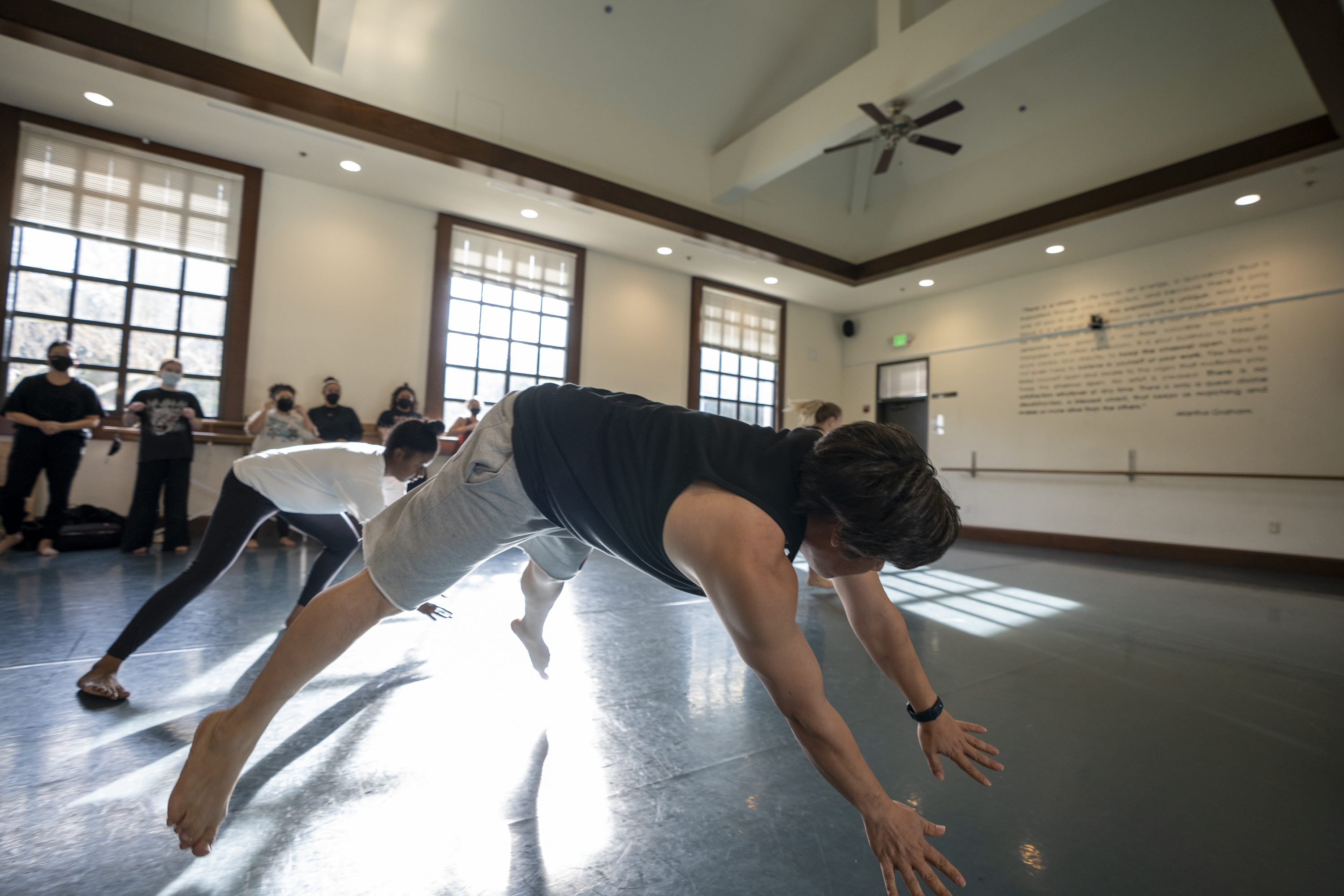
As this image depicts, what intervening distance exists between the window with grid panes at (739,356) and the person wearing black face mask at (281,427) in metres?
4.53

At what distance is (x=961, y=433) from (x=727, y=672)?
6831mm

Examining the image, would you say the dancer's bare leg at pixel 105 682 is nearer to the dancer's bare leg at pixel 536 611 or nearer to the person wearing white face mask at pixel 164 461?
the dancer's bare leg at pixel 536 611

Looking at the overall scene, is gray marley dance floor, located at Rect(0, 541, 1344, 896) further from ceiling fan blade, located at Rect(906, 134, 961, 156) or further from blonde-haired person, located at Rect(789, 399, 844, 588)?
ceiling fan blade, located at Rect(906, 134, 961, 156)

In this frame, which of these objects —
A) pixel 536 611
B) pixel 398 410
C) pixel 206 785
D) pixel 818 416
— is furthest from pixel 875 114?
pixel 206 785

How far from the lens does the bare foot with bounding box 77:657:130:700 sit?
1.60m

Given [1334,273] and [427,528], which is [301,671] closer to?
[427,528]

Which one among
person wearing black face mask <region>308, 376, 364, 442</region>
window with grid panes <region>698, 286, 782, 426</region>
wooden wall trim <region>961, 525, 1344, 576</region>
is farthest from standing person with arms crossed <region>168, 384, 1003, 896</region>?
window with grid panes <region>698, 286, 782, 426</region>

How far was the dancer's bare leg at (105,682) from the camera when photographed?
1601 millimetres

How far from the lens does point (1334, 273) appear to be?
511cm

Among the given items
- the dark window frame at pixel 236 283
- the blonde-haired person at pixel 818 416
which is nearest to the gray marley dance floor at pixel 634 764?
the blonde-haired person at pixel 818 416

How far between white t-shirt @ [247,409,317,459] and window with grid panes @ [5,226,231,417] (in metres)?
0.74

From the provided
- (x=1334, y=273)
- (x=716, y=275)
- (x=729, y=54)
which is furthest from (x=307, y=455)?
(x=1334, y=273)

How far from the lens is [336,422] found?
521 cm

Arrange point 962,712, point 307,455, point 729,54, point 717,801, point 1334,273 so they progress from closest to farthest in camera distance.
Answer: point 717,801 < point 962,712 < point 307,455 < point 1334,273 < point 729,54
